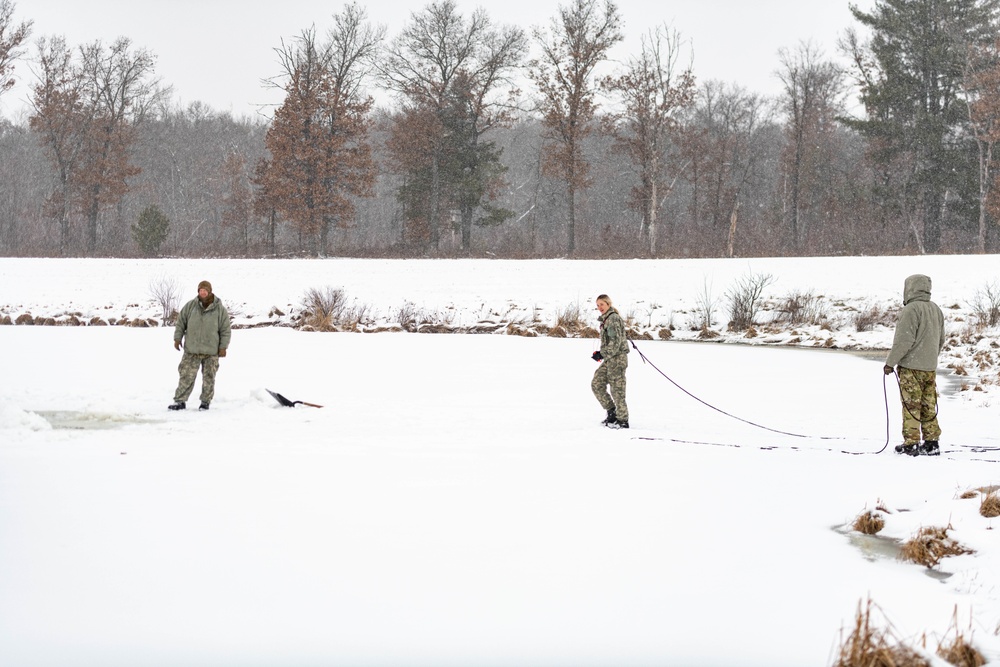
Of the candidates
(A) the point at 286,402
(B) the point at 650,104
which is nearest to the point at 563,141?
(B) the point at 650,104

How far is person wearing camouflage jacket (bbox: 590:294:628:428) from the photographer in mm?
10469

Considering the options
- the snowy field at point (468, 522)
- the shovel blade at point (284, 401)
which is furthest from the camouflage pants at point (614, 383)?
the shovel blade at point (284, 401)

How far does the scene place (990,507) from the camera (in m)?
6.48

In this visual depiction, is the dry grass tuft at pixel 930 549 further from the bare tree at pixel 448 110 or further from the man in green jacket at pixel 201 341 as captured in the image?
the bare tree at pixel 448 110

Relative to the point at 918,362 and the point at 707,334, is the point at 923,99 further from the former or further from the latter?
the point at 918,362

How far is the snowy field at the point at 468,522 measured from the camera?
4.76 m

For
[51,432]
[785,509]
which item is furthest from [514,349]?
[785,509]

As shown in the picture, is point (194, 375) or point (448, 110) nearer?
point (194, 375)

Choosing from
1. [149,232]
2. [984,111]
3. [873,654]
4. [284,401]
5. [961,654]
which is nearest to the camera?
[873,654]

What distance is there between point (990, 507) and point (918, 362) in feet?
9.72

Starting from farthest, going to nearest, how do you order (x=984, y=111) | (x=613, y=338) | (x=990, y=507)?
(x=984, y=111) < (x=613, y=338) < (x=990, y=507)

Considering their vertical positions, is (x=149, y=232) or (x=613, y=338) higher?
(x=149, y=232)

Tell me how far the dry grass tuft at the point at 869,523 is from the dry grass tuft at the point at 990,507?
69cm

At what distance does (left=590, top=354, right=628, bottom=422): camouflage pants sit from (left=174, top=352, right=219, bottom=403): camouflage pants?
5220mm
